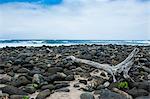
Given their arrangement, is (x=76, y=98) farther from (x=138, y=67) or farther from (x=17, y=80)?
(x=138, y=67)

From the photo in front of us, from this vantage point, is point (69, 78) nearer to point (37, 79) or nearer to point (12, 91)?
point (37, 79)

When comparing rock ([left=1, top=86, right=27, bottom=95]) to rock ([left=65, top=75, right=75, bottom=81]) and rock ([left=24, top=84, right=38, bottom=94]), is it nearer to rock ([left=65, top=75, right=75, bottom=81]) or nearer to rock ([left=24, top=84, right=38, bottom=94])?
rock ([left=24, top=84, right=38, bottom=94])

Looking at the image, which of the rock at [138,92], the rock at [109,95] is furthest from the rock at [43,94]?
the rock at [138,92]

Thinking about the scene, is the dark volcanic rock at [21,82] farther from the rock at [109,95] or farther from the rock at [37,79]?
the rock at [109,95]

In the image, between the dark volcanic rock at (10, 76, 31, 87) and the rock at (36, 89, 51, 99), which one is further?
the dark volcanic rock at (10, 76, 31, 87)

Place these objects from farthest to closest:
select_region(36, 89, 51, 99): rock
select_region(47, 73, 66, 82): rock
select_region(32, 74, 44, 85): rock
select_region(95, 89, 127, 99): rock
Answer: select_region(47, 73, 66, 82): rock, select_region(32, 74, 44, 85): rock, select_region(36, 89, 51, 99): rock, select_region(95, 89, 127, 99): rock

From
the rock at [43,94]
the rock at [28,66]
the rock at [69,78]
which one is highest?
the rock at [28,66]

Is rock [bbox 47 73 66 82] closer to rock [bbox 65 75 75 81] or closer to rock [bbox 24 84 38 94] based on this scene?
rock [bbox 65 75 75 81]

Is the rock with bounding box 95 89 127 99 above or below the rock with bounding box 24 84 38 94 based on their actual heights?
above

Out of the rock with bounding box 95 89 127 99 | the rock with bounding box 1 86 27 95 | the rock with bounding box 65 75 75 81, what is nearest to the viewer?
the rock with bounding box 95 89 127 99

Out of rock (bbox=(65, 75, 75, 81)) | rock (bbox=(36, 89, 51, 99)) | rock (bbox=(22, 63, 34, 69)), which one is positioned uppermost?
rock (bbox=(22, 63, 34, 69))

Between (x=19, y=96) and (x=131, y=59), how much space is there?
282 cm

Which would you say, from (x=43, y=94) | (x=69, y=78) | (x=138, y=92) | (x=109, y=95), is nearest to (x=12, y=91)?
(x=43, y=94)

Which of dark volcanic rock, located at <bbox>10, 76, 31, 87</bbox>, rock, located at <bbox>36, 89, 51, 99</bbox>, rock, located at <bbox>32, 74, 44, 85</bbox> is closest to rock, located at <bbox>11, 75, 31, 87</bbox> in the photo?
dark volcanic rock, located at <bbox>10, 76, 31, 87</bbox>
